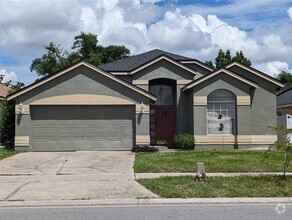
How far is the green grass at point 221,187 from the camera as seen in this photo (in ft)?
32.8

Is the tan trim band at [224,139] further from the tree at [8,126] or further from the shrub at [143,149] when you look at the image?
the tree at [8,126]

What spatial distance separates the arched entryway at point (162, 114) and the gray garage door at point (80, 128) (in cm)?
415

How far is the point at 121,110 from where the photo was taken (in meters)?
22.1

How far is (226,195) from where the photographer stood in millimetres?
9961

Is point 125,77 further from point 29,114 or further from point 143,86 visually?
point 29,114

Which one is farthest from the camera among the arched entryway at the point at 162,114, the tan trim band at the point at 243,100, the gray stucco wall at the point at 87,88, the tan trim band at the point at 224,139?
the arched entryway at the point at 162,114

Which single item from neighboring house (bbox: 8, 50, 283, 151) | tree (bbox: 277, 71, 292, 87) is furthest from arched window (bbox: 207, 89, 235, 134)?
tree (bbox: 277, 71, 292, 87)

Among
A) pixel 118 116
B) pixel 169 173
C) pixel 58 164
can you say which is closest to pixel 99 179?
pixel 169 173

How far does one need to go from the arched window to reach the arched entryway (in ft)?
11.7

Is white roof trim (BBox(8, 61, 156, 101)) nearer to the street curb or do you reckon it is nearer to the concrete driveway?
the concrete driveway

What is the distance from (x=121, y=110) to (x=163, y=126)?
4800mm

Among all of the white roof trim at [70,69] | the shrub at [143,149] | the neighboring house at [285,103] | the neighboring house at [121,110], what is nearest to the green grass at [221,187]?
the shrub at [143,149]

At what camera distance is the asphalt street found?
798 centimetres

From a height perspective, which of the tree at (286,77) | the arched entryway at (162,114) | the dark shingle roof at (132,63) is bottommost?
the arched entryway at (162,114)
